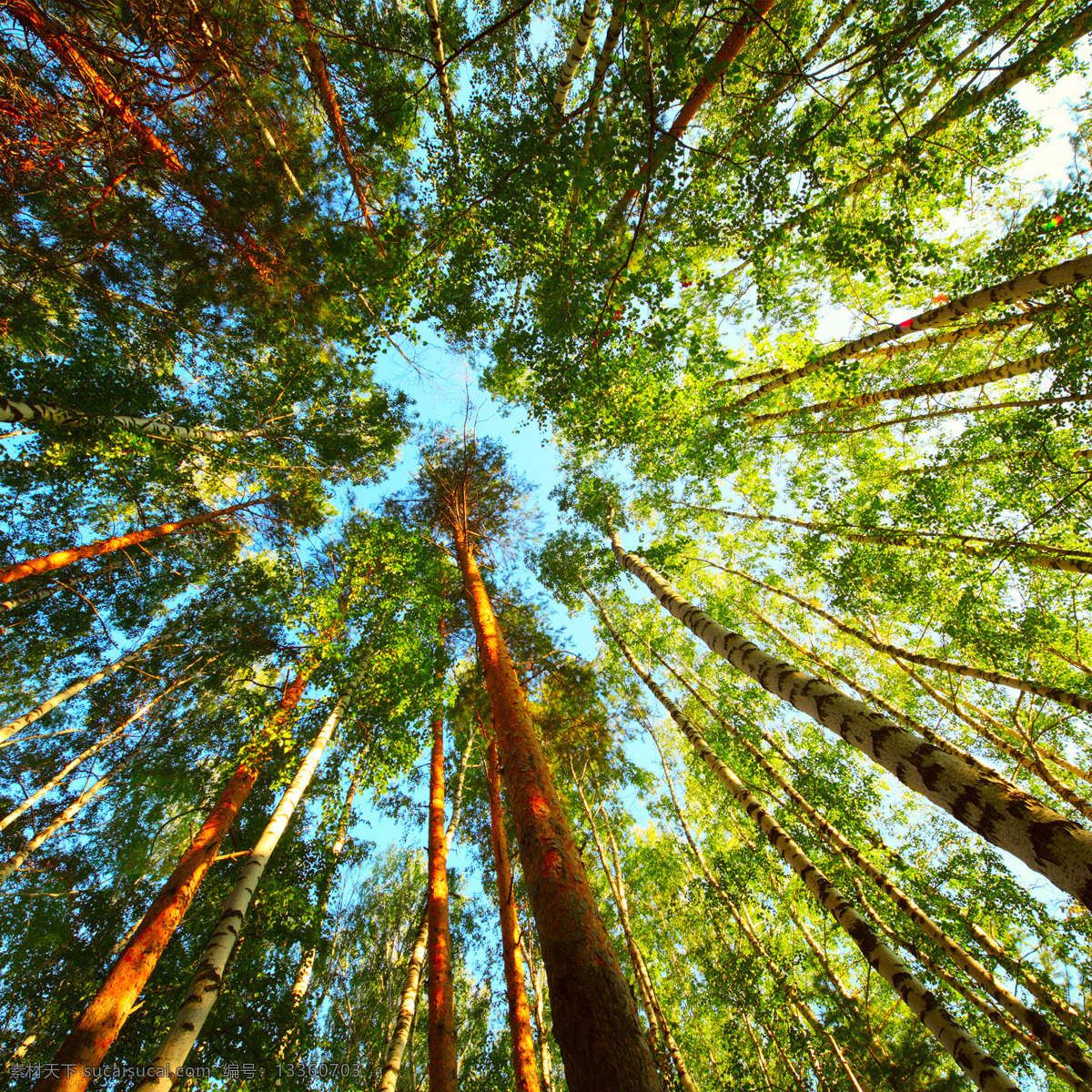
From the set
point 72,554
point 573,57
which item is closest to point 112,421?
point 72,554

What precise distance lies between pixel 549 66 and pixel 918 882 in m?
15.4

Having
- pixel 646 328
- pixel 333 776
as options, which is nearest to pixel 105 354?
pixel 333 776

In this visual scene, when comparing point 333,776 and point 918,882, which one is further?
point 333,776

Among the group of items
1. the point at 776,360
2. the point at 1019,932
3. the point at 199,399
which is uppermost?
the point at 199,399

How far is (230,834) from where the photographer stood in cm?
779

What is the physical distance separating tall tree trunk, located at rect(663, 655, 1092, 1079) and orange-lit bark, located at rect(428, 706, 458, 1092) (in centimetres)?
564

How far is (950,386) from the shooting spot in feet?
21.8

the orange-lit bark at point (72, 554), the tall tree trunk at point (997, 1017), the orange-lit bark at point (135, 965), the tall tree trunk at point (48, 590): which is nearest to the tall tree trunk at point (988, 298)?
the tall tree trunk at point (997, 1017)

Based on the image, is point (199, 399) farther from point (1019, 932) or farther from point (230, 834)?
point (1019, 932)

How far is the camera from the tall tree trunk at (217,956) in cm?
361

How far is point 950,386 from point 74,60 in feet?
38.9

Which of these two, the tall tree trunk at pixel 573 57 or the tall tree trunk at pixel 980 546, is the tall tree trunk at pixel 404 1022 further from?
the tall tree trunk at pixel 573 57

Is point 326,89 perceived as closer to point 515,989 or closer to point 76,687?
point 76,687

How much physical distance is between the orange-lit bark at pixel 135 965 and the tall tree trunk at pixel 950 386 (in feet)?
35.7
